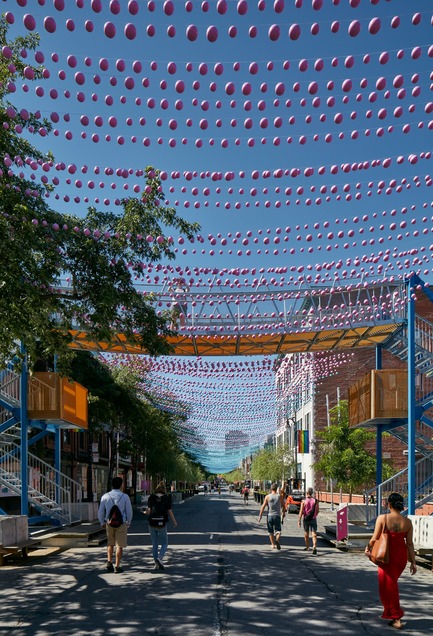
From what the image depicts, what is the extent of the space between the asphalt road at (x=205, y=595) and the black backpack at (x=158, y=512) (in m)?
0.89

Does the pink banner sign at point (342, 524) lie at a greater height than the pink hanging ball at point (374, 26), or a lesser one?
lesser

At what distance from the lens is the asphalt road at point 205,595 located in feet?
28.0

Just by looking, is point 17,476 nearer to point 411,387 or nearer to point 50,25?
point 411,387

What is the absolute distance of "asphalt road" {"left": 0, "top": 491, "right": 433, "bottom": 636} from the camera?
8539 mm

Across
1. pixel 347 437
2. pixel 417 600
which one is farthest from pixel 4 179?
pixel 347 437

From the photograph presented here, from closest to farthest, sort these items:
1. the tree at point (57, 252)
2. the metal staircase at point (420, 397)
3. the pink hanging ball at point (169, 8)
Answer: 1. the pink hanging ball at point (169, 8)
2. the tree at point (57, 252)
3. the metal staircase at point (420, 397)

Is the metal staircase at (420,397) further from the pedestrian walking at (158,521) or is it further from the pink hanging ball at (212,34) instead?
the pink hanging ball at (212,34)

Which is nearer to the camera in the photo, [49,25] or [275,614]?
[49,25]

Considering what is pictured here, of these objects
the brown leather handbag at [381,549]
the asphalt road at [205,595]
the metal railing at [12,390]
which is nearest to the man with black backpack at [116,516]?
the asphalt road at [205,595]

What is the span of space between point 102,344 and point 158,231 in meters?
9.27

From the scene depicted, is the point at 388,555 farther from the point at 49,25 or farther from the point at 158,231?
the point at 158,231

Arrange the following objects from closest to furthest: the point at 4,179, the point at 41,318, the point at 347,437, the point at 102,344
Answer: the point at 4,179, the point at 41,318, the point at 102,344, the point at 347,437

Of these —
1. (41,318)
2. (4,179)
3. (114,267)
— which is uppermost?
(4,179)

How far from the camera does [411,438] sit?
19984 millimetres
